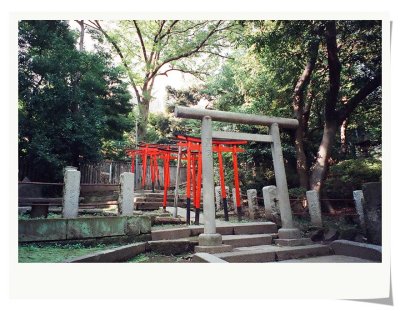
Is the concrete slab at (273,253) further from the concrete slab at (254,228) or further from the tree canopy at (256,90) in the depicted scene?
the tree canopy at (256,90)

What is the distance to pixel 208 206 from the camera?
534 cm

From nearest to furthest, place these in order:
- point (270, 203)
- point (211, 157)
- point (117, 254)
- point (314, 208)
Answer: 1. point (117, 254)
2. point (211, 157)
3. point (314, 208)
4. point (270, 203)

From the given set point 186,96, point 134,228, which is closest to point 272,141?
point 134,228

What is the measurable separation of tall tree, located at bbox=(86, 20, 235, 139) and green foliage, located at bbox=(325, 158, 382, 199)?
8.15 m

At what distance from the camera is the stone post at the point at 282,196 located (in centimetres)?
586

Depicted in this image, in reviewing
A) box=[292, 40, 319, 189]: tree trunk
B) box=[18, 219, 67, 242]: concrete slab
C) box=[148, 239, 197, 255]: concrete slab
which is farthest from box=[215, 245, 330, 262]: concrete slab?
box=[292, 40, 319, 189]: tree trunk

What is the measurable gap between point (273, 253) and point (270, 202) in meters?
3.01

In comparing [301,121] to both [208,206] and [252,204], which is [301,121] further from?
[208,206]

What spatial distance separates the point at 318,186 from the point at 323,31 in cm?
430

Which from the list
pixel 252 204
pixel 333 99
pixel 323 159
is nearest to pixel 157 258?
pixel 252 204

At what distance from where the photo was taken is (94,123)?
404 inches

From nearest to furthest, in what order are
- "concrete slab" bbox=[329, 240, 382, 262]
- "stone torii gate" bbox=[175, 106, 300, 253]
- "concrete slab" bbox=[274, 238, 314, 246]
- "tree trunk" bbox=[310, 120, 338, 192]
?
"concrete slab" bbox=[329, 240, 382, 262], "stone torii gate" bbox=[175, 106, 300, 253], "concrete slab" bbox=[274, 238, 314, 246], "tree trunk" bbox=[310, 120, 338, 192]

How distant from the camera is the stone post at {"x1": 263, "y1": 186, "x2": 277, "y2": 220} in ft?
26.0

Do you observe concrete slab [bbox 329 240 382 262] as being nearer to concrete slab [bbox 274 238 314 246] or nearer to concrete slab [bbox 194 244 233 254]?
concrete slab [bbox 274 238 314 246]
